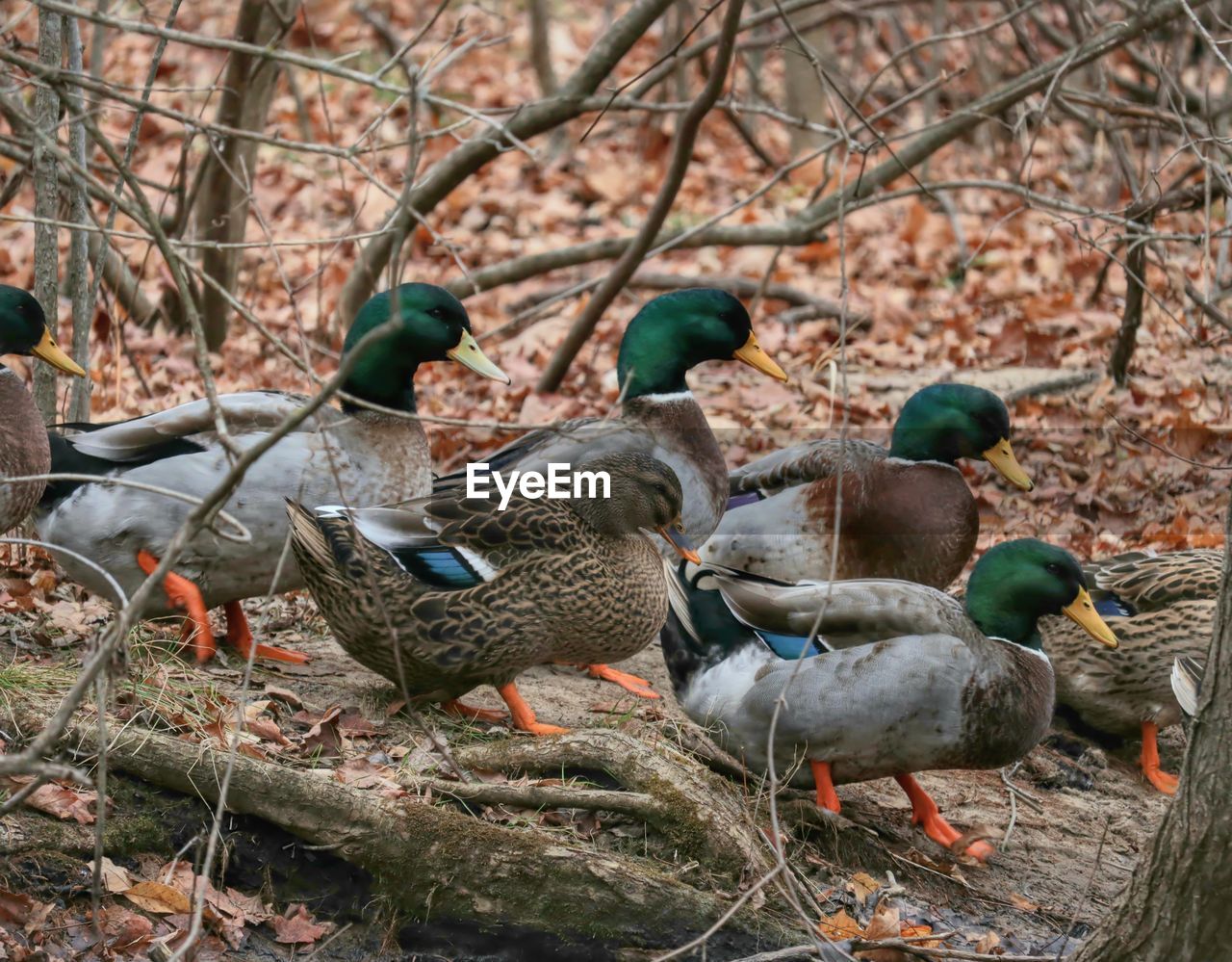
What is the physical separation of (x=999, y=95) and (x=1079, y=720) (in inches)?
106

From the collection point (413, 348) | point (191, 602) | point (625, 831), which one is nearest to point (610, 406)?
point (413, 348)

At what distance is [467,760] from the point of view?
3.70 m

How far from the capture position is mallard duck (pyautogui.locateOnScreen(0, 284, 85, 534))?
4020mm

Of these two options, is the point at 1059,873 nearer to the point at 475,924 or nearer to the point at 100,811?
the point at 475,924

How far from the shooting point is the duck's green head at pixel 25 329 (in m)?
4.42

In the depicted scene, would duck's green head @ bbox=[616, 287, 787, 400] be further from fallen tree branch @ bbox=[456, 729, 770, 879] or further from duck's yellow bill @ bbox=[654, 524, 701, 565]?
fallen tree branch @ bbox=[456, 729, 770, 879]

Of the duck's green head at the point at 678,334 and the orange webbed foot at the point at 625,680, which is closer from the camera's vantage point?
the orange webbed foot at the point at 625,680

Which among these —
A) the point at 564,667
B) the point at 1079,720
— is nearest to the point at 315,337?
the point at 564,667

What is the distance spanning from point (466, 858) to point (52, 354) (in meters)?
2.20

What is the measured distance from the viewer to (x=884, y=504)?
5.29 meters

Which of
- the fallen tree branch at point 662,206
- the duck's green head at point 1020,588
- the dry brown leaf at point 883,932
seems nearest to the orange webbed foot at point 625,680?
the duck's green head at point 1020,588

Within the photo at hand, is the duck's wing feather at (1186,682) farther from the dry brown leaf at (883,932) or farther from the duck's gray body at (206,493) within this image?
the duck's gray body at (206,493)

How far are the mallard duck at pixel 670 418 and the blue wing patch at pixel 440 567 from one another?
30.9 inches

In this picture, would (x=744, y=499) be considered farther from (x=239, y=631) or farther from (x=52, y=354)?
(x=52, y=354)
